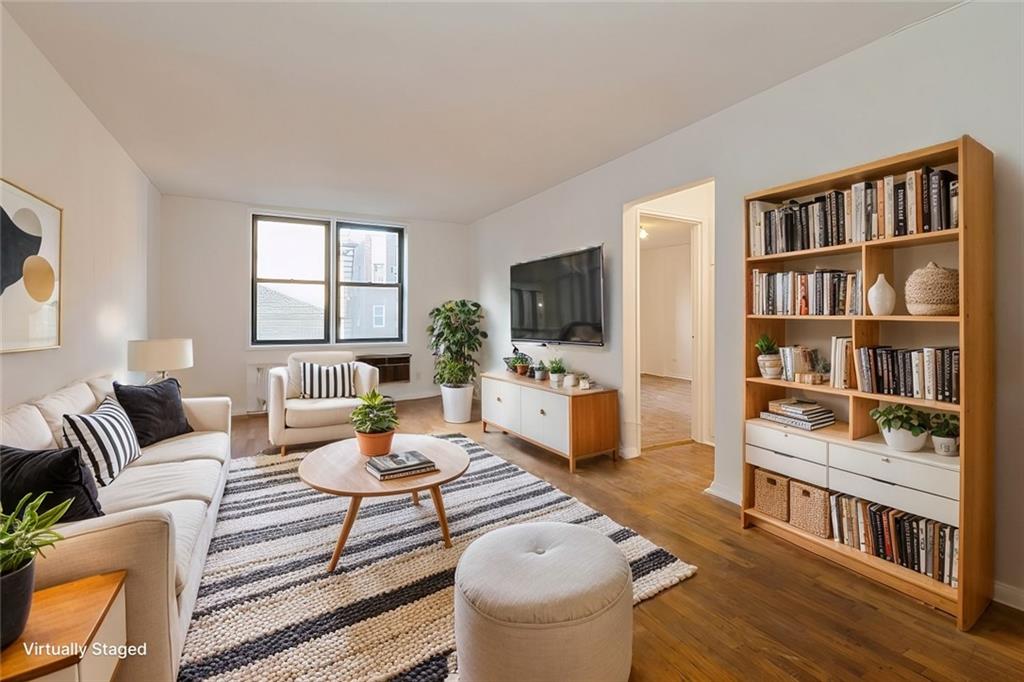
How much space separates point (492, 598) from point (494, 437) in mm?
3119

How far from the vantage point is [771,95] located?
2.60 metres

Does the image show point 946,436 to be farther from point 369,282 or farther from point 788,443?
point 369,282

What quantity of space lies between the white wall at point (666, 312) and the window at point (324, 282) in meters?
4.73

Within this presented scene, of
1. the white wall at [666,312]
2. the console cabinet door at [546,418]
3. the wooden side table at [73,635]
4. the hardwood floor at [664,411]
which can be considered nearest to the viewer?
the wooden side table at [73,635]

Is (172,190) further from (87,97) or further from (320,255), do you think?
(87,97)

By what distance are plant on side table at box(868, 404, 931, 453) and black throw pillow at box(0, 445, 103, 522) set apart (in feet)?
10.2

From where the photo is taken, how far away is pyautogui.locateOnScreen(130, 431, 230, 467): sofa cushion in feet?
7.93

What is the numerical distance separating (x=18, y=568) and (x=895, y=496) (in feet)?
9.35

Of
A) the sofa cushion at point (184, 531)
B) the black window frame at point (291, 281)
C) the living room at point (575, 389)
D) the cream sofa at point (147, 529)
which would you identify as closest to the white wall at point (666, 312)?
the living room at point (575, 389)

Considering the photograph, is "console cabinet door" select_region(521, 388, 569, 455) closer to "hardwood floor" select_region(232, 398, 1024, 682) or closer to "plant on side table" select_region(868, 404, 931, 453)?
"hardwood floor" select_region(232, 398, 1024, 682)

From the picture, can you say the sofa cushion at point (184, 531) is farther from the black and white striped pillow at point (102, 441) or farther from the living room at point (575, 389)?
the black and white striped pillow at point (102, 441)

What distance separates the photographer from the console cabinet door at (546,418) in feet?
11.7

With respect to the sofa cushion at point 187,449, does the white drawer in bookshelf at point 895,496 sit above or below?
below

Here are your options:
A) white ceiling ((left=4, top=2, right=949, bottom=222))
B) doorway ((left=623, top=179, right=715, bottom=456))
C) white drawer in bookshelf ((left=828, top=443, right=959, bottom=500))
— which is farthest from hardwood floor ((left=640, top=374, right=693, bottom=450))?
white ceiling ((left=4, top=2, right=949, bottom=222))
